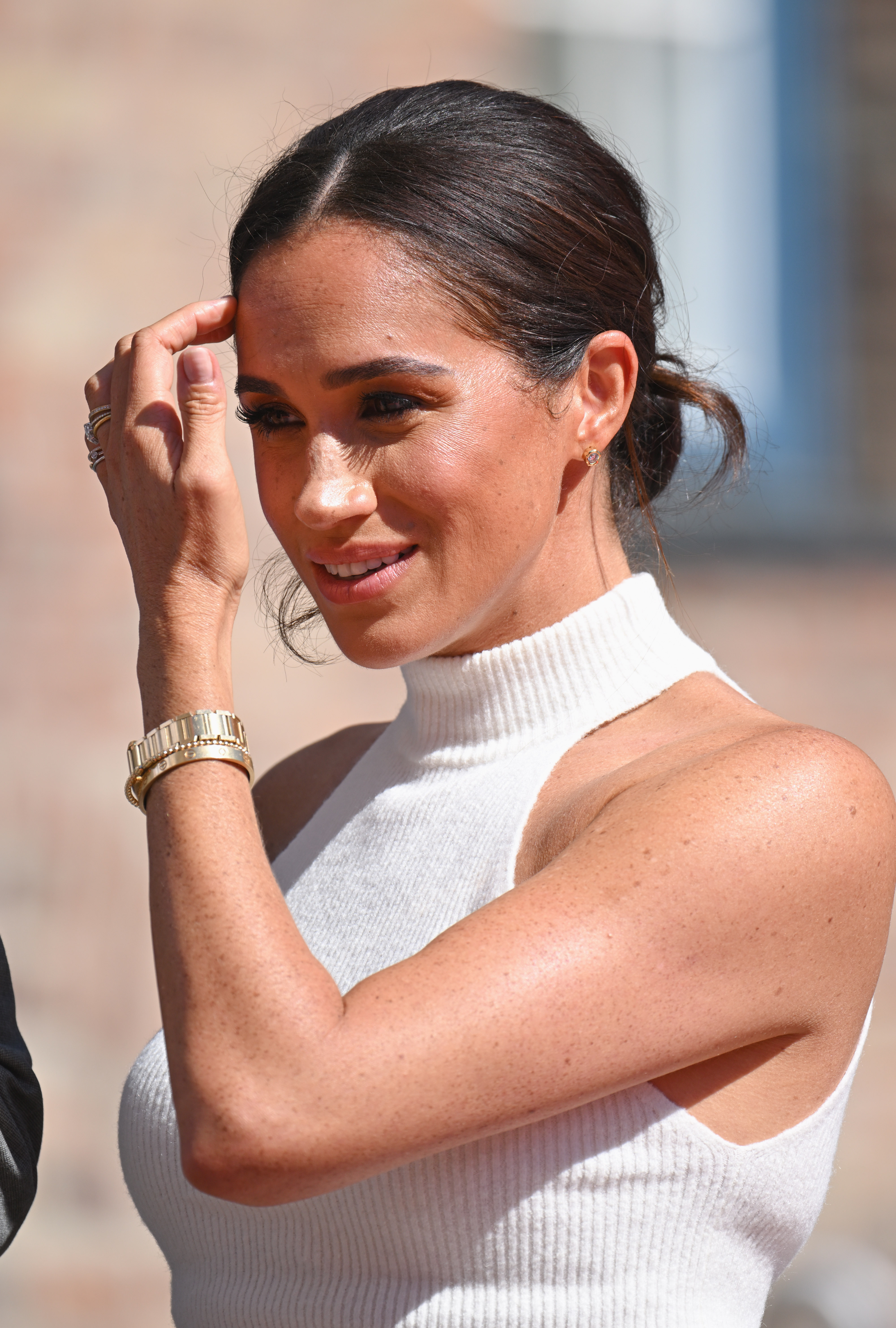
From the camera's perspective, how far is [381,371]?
1.59m

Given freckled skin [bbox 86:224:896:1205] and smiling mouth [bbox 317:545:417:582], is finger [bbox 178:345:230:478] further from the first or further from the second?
smiling mouth [bbox 317:545:417:582]

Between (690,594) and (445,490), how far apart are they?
7.79ft

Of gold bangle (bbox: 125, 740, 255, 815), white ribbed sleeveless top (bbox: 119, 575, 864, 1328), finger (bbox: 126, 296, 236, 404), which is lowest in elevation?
white ribbed sleeveless top (bbox: 119, 575, 864, 1328)

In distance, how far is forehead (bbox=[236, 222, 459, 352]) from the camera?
1.60m

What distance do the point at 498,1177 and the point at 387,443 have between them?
0.77 m

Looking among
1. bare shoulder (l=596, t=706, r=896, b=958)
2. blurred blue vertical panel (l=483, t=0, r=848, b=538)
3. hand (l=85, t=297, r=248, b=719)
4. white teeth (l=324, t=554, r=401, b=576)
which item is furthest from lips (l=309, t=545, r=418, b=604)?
blurred blue vertical panel (l=483, t=0, r=848, b=538)

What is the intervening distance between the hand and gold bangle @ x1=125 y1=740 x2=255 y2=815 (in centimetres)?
5

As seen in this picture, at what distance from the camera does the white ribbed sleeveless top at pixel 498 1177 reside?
4.73 feet

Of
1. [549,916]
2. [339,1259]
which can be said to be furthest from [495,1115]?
[339,1259]

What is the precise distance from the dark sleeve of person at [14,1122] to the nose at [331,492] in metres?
0.55

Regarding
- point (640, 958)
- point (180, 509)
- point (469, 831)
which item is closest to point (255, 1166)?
point (640, 958)

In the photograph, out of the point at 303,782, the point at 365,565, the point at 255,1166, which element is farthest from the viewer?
the point at 303,782

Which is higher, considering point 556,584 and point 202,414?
point 202,414

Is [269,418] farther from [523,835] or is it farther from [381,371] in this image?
[523,835]
